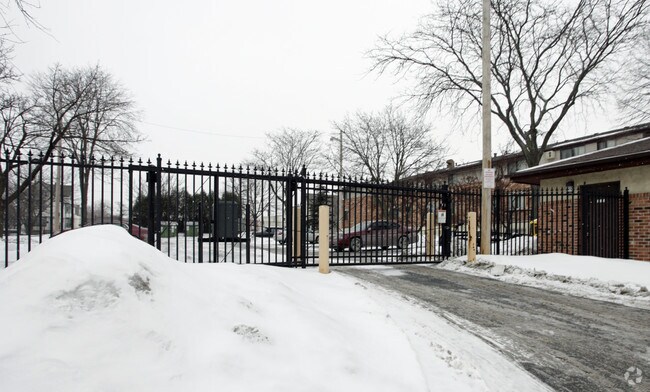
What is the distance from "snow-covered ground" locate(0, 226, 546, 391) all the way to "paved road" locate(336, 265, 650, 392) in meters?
0.36

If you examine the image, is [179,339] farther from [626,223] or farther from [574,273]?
[626,223]

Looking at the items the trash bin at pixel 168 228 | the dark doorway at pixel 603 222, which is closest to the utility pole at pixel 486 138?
the dark doorway at pixel 603 222

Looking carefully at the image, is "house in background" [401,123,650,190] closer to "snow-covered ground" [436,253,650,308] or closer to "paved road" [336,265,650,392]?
"snow-covered ground" [436,253,650,308]

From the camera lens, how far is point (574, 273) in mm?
7652

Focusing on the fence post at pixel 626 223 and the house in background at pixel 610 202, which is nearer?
the house in background at pixel 610 202

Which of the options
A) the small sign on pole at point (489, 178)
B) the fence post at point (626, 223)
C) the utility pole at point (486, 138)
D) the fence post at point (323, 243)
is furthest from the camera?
the fence post at point (626, 223)

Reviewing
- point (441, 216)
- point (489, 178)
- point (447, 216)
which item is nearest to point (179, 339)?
point (441, 216)

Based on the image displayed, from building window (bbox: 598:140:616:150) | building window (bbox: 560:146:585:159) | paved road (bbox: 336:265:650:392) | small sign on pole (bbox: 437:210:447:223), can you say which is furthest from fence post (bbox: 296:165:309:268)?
building window (bbox: 560:146:585:159)

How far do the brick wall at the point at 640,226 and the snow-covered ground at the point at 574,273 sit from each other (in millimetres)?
2723

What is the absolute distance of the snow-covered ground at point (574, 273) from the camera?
21.0ft

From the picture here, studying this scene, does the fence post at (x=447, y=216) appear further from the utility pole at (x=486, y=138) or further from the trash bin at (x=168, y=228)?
the trash bin at (x=168, y=228)

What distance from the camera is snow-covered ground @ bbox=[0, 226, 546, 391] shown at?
1.83 m

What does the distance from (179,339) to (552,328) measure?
4382 mm

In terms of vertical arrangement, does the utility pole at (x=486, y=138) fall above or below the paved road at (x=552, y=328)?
above
